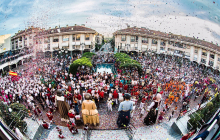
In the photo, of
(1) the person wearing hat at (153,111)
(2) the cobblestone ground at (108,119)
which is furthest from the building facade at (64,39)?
(1) the person wearing hat at (153,111)

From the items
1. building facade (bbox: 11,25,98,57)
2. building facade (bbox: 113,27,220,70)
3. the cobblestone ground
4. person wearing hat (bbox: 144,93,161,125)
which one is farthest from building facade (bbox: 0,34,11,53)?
person wearing hat (bbox: 144,93,161,125)

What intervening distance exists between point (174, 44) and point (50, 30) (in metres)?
26.5

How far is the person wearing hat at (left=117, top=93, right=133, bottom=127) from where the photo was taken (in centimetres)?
795

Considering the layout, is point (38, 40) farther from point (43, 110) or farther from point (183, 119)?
point (183, 119)

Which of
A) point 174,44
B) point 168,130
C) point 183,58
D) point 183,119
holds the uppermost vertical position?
point 174,44

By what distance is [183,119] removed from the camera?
8.58 m

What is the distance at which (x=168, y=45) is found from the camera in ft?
99.8

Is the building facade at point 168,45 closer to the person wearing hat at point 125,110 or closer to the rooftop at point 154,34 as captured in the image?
the rooftop at point 154,34

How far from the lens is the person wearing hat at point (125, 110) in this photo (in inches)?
313

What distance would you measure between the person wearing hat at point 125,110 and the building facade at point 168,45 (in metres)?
21.9

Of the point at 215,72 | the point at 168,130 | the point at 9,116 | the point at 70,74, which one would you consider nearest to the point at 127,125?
the point at 168,130

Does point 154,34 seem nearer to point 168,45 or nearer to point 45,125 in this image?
point 168,45

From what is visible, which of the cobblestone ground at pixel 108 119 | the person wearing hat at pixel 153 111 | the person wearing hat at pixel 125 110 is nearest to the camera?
the person wearing hat at pixel 125 110

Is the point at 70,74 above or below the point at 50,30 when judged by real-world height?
below
